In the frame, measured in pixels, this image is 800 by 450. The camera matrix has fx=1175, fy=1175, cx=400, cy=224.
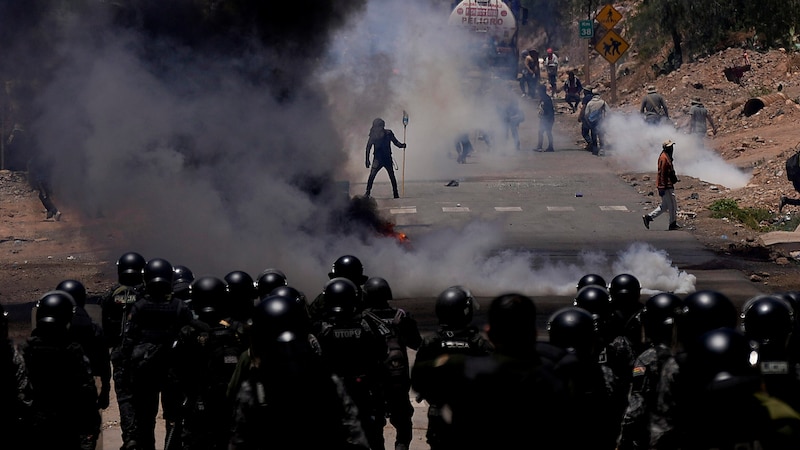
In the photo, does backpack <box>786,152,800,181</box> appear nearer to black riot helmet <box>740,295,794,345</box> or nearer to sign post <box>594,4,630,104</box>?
sign post <box>594,4,630,104</box>

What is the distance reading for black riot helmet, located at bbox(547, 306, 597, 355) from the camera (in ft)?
18.5

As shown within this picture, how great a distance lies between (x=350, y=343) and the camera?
22.2ft

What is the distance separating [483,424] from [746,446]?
0.90 m

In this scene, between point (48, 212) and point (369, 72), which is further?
point (369, 72)

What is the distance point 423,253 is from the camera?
1548 centimetres

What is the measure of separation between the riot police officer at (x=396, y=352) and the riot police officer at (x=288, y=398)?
240cm

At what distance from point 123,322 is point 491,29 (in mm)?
37317

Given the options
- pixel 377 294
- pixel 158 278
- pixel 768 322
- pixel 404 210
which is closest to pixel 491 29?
pixel 404 210

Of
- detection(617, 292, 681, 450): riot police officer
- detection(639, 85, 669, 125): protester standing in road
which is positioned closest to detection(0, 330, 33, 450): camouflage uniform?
detection(617, 292, 681, 450): riot police officer

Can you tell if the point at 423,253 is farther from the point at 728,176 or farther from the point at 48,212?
the point at 728,176

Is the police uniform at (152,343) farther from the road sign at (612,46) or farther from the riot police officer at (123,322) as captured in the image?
the road sign at (612,46)

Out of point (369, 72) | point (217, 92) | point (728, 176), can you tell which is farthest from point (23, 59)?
point (728, 176)

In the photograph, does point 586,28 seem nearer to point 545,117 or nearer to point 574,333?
point 545,117

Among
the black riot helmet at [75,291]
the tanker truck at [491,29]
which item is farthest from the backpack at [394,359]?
the tanker truck at [491,29]
